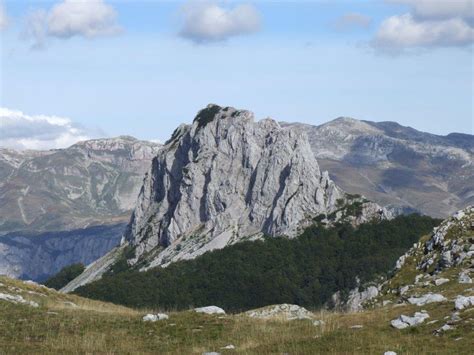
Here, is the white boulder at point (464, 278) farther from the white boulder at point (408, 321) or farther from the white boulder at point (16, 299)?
the white boulder at point (16, 299)

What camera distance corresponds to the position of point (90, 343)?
33.0m

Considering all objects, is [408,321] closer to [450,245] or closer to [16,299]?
[450,245]

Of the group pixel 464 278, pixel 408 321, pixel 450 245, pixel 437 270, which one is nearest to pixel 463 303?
pixel 408 321

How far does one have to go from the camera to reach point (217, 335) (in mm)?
34906

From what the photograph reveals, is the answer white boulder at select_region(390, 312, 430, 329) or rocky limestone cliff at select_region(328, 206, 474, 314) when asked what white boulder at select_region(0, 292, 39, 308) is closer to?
rocky limestone cliff at select_region(328, 206, 474, 314)

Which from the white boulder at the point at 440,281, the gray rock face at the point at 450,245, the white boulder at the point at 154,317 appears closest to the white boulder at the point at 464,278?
the white boulder at the point at 440,281

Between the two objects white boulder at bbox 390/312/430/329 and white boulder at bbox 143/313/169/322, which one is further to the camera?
white boulder at bbox 143/313/169/322

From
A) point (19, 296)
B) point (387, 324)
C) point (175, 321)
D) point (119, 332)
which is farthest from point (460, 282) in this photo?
point (19, 296)

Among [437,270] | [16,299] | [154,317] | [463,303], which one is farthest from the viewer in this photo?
[437,270]

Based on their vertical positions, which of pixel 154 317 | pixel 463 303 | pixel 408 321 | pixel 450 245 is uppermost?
pixel 450 245

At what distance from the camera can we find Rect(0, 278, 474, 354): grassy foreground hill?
30.1 meters

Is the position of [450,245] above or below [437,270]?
above

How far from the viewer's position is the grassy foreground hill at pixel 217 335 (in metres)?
30.1

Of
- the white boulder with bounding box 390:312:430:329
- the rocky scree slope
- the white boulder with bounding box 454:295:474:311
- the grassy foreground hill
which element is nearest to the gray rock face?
the rocky scree slope
